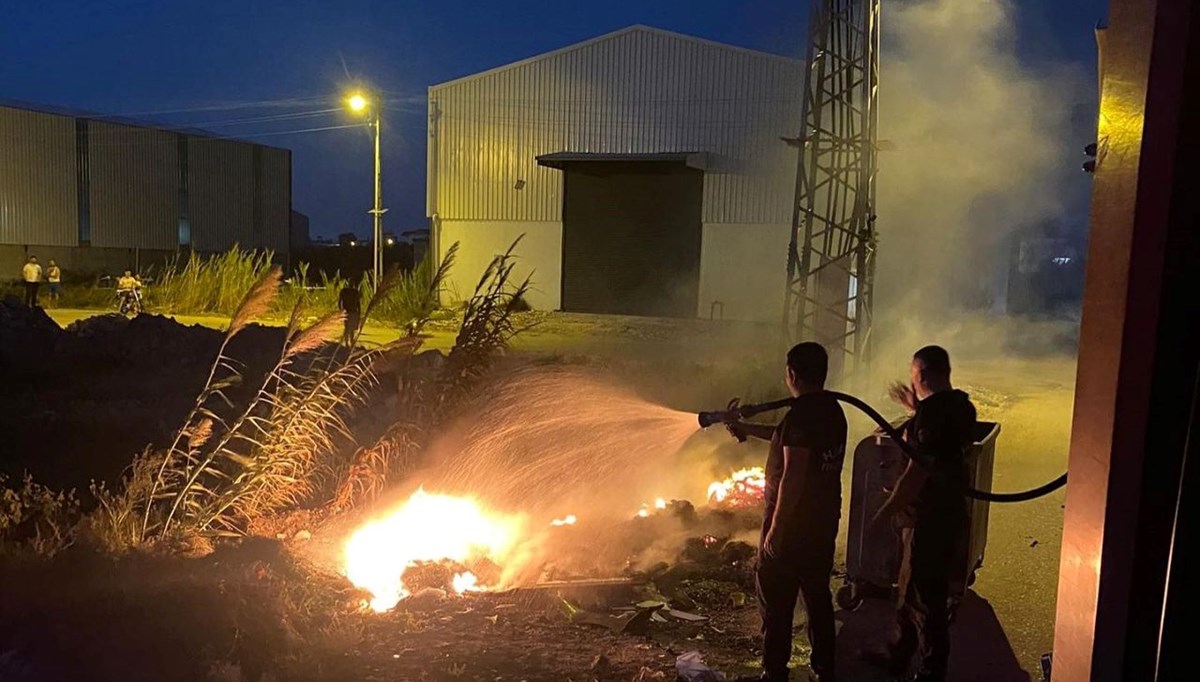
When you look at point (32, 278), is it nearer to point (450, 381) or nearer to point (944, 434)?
point (450, 381)

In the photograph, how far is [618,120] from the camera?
99.6 feet

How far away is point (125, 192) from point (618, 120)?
1104 inches

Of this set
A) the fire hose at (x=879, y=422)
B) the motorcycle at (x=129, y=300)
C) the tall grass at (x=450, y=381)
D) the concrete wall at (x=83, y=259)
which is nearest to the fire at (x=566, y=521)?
the tall grass at (x=450, y=381)

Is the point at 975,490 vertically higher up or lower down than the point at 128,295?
higher up

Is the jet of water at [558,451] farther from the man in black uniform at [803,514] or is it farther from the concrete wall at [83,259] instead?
the concrete wall at [83,259]

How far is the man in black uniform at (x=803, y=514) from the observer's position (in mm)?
4078

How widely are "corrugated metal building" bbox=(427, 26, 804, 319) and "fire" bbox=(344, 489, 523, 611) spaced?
832 inches

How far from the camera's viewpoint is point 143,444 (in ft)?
30.2

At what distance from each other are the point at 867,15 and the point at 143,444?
11.9 m

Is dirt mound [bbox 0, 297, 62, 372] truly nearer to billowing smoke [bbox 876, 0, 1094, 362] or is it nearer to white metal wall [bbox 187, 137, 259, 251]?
billowing smoke [bbox 876, 0, 1094, 362]

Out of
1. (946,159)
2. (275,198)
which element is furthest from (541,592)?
(275,198)

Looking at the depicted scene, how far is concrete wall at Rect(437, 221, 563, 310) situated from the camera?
31.3m

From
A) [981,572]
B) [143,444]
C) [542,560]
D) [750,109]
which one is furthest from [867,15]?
[750,109]

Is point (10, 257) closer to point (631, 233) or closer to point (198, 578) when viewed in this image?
point (631, 233)
